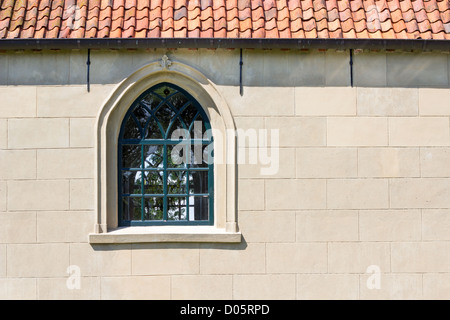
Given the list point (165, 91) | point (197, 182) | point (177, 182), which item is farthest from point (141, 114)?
point (197, 182)

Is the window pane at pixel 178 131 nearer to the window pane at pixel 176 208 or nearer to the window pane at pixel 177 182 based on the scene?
the window pane at pixel 177 182

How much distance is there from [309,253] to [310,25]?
276 centimetres

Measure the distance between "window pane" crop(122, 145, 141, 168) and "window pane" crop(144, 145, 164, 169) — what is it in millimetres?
91

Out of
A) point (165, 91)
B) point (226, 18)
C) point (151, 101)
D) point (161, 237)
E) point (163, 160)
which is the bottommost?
point (161, 237)

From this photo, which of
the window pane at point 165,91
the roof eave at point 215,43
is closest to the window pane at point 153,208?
the window pane at point 165,91

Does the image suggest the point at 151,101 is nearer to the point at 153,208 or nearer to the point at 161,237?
the point at 153,208

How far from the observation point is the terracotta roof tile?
21.5 feet

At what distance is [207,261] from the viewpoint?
659 cm

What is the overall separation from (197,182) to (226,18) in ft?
6.79

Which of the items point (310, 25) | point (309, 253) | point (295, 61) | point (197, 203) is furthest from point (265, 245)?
point (310, 25)

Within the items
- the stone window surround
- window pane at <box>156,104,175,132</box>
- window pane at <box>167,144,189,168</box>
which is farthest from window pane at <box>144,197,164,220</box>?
window pane at <box>156,104,175,132</box>

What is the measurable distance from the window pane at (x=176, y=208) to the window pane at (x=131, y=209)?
374 millimetres

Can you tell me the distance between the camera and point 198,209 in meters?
6.84

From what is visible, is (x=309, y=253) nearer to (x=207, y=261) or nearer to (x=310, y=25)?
(x=207, y=261)
